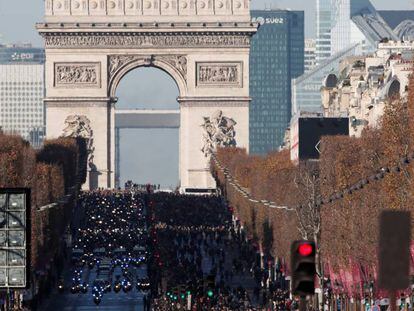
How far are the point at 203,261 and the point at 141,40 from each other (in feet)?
159

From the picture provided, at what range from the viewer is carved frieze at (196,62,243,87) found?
466ft

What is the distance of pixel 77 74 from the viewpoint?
5615 inches

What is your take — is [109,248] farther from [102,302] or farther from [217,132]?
[217,132]

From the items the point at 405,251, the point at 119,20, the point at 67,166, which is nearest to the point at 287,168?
the point at 67,166

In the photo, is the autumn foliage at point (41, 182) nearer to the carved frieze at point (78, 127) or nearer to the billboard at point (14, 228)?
the carved frieze at point (78, 127)

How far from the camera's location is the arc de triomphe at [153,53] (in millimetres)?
141375

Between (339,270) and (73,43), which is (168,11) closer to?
(73,43)

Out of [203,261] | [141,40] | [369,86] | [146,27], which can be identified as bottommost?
[203,261]

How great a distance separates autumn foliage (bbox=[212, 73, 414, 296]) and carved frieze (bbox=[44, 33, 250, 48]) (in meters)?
47.9

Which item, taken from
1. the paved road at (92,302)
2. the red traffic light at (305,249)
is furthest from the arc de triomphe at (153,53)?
the red traffic light at (305,249)

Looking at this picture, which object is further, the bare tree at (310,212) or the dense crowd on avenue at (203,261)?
the dense crowd on avenue at (203,261)

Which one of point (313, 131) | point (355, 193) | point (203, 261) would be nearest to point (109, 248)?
point (203, 261)

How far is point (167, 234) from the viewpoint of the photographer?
10575 cm

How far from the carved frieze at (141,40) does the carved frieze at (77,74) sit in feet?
3.97
